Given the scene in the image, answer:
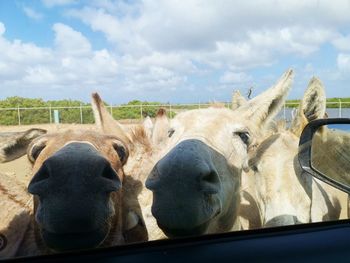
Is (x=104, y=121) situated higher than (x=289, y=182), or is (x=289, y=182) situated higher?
(x=104, y=121)

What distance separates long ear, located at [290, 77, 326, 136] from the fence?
0.28ft

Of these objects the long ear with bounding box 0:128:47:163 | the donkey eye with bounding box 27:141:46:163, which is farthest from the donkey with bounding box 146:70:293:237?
the long ear with bounding box 0:128:47:163

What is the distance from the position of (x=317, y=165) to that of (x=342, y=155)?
0.49 meters

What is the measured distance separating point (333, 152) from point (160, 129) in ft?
→ 4.58

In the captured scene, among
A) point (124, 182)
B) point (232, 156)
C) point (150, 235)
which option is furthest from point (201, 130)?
point (150, 235)

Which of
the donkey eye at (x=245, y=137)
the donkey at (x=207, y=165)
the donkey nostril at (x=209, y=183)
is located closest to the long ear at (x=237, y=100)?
the donkey at (x=207, y=165)

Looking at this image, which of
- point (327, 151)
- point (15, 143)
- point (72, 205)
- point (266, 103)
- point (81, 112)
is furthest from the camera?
point (266, 103)

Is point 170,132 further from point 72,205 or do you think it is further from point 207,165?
point 72,205

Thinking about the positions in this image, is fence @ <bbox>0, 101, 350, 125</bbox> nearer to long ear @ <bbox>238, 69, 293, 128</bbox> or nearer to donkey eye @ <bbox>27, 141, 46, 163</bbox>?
donkey eye @ <bbox>27, 141, 46, 163</bbox>

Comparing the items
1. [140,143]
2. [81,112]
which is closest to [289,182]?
[140,143]

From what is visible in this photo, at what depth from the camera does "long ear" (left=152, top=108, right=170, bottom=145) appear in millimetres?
3289

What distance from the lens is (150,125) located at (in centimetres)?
346

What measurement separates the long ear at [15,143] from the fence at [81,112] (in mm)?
124

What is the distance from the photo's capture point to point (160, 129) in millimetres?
3355
